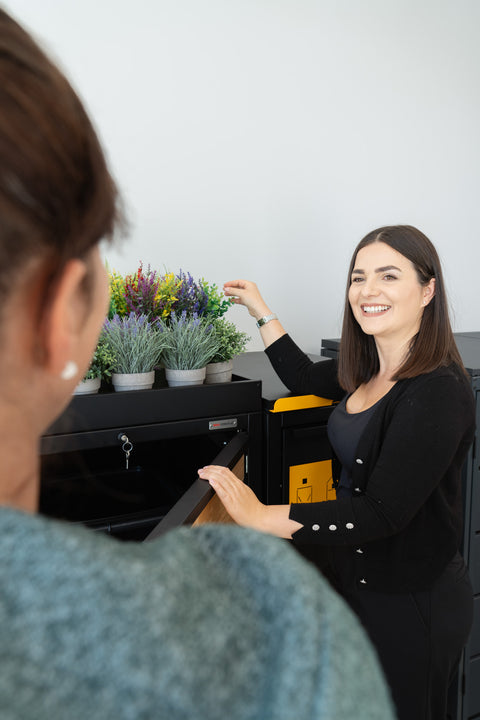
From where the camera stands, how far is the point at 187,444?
1.27 m

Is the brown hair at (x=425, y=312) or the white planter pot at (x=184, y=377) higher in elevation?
the brown hair at (x=425, y=312)

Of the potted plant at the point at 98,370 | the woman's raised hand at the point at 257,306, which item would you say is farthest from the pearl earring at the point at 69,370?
the woman's raised hand at the point at 257,306

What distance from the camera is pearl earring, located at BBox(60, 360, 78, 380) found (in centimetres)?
31

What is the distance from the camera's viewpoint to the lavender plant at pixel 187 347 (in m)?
1.09

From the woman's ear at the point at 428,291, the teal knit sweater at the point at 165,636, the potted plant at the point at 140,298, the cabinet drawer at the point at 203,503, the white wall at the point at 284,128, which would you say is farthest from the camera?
the white wall at the point at 284,128

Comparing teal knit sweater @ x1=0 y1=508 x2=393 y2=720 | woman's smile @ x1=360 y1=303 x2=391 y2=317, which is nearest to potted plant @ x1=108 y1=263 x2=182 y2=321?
woman's smile @ x1=360 y1=303 x2=391 y2=317

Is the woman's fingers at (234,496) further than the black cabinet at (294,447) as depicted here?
No

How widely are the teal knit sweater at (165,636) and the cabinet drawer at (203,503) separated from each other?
0.42 meters

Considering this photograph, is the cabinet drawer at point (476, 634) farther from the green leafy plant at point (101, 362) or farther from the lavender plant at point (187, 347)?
the green leafy plant at point (101, 362)

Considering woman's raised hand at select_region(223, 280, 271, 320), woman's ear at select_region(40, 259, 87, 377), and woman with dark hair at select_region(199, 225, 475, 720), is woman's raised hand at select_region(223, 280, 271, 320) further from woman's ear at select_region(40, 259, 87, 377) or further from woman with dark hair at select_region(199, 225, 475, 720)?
woman's ear at select_region(40, 259, 87, 377)

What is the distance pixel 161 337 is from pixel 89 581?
876 millimetres

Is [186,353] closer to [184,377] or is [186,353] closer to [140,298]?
[184,377]

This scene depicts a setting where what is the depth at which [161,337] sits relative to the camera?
3.57 ft

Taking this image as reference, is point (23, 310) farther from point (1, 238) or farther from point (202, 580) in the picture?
point (202, 580)
